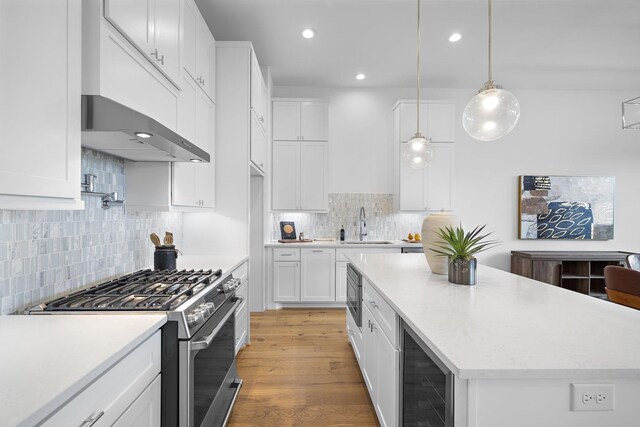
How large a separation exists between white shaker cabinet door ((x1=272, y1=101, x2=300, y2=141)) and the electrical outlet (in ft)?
14.0

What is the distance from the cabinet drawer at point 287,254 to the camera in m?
4.45

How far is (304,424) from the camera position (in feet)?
6.82

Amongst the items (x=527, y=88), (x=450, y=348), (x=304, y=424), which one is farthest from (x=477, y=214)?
(x=450, y=348)

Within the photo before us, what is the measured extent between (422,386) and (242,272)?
6.61ft

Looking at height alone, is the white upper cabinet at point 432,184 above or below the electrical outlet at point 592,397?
above

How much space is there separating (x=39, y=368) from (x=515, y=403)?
1.29 m

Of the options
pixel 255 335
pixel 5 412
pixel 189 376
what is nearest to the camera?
pixel 5 412

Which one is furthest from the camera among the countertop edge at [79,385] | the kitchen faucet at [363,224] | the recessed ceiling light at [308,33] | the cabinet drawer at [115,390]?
the kitchen faucet at [363,224]

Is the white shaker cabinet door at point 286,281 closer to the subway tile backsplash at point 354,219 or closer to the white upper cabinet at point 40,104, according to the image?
the subway tile backsplash at point 354,219

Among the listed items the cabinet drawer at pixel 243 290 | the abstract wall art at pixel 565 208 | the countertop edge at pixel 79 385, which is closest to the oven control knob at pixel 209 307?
the countertop edge at pixel 79 385

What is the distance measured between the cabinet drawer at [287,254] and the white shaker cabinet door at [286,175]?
63 centimetres

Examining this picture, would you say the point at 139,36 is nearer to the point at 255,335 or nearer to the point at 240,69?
the point at 240,69

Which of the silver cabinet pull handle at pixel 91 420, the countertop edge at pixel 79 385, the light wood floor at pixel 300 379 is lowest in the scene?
the light wood floor at pixel 300 379

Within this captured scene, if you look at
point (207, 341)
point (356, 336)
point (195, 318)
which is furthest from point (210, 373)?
point (356, 336)
